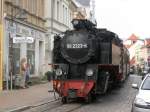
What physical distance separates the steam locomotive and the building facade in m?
2.69

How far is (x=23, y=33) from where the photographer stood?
32.5 m

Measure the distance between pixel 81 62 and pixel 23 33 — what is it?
10.2 meters

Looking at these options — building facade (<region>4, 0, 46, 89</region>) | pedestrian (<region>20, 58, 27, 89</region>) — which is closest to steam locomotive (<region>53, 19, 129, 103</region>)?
building facade (<region>4, 0, 46, 89</region>)

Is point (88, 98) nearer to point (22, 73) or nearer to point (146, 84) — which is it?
point (146, 84)

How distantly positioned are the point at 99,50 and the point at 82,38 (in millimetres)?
991

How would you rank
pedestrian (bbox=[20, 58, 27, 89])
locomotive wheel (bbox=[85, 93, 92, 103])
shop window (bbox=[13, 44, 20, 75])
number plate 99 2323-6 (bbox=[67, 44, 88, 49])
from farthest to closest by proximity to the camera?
shop window (bbox=[13, 44, 20, 75]), pedestrian (bbox=[20, 58, 27, 89]), number plate 99 2323-6 (bbox=[67, 44, 88, 49]), locomotive wheel (bbox=[85, 93, 92, 103])

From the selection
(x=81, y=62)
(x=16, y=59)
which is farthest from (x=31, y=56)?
(x=81, y=62)

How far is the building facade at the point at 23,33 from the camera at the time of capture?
28855 millimetres

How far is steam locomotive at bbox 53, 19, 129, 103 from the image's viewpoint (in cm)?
2252

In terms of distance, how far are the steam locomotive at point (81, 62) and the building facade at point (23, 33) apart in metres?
2.69

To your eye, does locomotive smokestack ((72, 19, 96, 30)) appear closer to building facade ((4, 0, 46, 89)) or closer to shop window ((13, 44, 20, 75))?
building facade ((4, 0, 46, 89))

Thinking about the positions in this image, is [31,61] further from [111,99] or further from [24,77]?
[111,99]

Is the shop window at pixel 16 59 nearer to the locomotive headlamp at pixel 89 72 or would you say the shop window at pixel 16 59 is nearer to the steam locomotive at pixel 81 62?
the steam locomotive at pixel 81 62

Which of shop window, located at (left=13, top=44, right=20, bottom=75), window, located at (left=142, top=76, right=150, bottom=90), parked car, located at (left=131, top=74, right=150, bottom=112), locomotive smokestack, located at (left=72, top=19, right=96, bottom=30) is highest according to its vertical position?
locomotive smokestack, located at (left=72, top=19, right=96, bottom=30)
